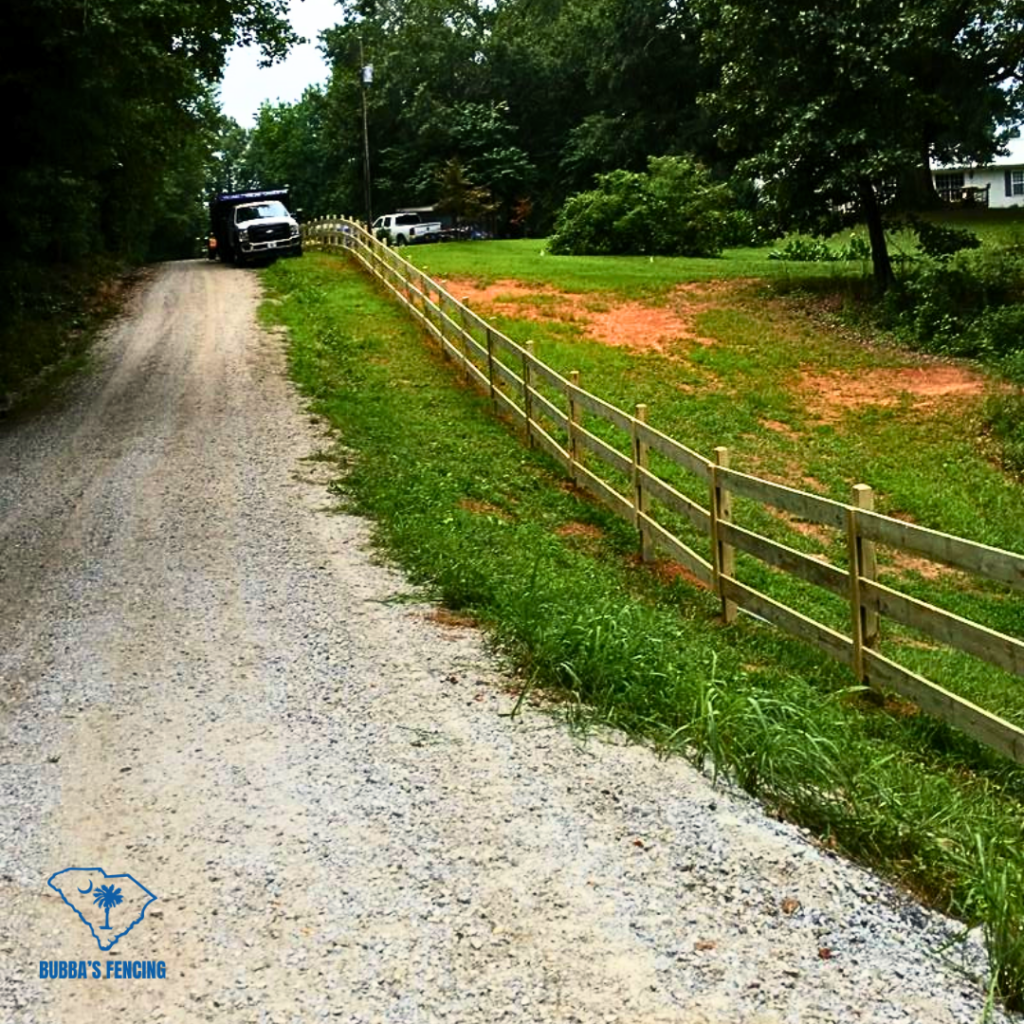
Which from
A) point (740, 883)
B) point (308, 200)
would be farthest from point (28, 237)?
point (308, 200)

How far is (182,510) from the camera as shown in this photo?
411 inches

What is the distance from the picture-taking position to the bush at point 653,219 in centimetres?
3419

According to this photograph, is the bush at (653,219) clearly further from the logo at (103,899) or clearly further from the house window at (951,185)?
the logo at (103,899)

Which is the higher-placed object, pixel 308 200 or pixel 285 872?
pixel 308 200

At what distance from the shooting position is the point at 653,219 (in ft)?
113

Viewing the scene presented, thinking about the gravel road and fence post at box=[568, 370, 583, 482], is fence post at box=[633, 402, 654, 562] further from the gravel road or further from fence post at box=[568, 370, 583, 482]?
the gravel road

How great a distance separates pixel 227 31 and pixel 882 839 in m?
17.2

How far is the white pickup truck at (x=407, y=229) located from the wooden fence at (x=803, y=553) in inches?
1477

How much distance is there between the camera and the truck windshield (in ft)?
110

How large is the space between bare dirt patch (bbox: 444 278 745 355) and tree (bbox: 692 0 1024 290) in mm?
2663

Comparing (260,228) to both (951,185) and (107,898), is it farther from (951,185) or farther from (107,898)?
(951,185)

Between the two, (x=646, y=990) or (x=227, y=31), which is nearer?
(x=646, y=990)

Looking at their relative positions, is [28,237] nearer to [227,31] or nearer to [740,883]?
[227,31]

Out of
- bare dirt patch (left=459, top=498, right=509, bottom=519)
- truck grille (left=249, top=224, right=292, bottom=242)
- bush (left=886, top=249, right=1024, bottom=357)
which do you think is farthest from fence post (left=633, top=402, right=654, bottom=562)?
truck grille (left=249, top=224, right=292, bottom=242)
